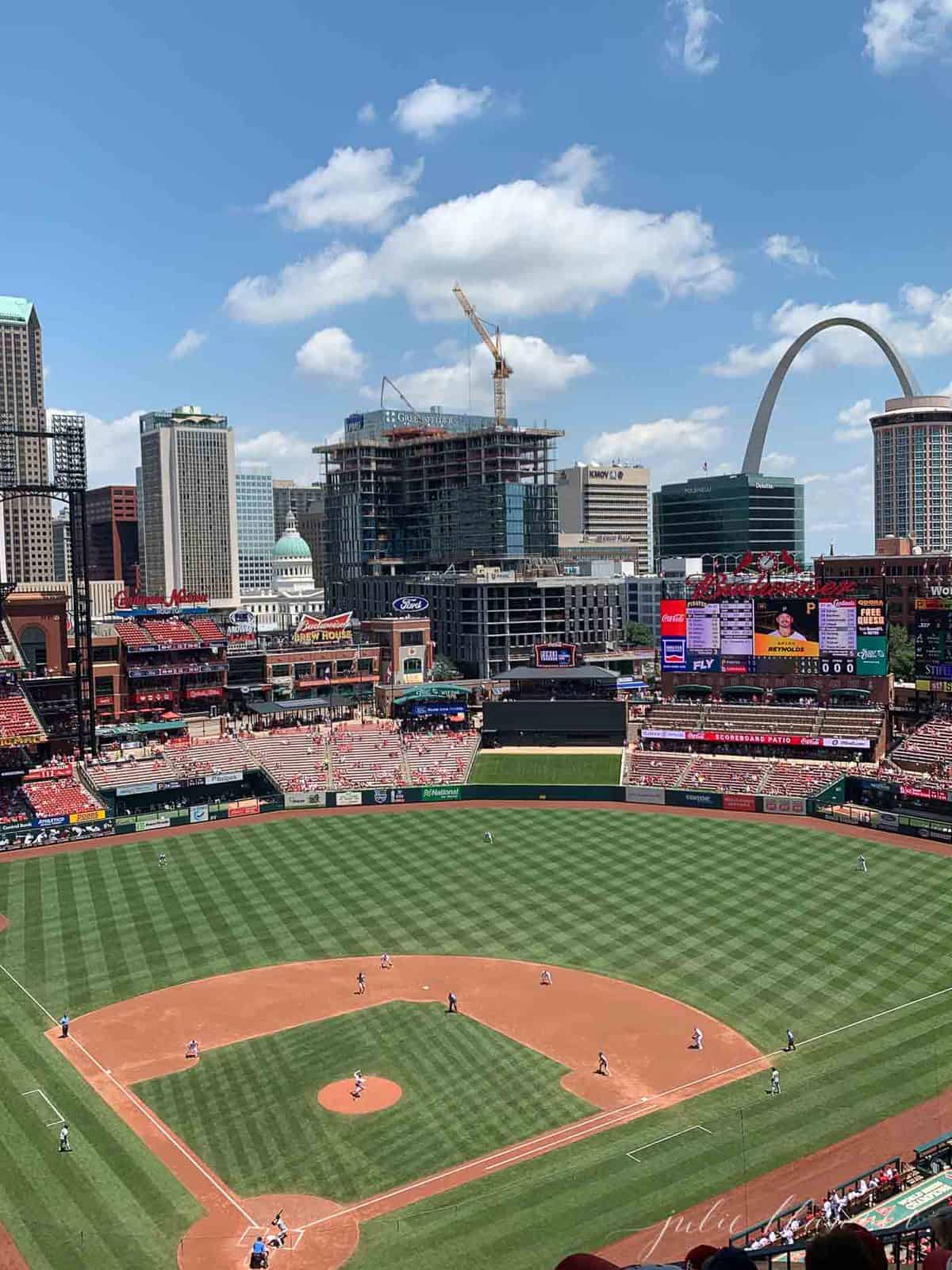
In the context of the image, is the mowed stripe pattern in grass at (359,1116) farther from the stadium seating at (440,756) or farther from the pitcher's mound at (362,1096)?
the stadium seating at (440,756)

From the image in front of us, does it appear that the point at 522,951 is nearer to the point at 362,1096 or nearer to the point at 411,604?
the point at 362,1096

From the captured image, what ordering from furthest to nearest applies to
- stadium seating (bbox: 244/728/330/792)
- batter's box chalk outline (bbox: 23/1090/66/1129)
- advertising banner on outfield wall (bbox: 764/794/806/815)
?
stadium seating (bbox: 244/728/330/792) → advertising banner on outfield wall (bbox: 764/794/806/815) → batter's box chalk outline (bbox: 23/1090/66/1129)

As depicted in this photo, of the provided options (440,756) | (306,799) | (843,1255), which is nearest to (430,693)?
(440,756)

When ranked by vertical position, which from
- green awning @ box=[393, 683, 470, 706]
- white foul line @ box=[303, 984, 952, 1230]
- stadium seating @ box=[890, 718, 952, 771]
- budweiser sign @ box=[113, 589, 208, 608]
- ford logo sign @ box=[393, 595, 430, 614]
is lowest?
white foul line @ box=[303, 984, 952, 1230]

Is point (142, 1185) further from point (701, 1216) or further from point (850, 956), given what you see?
point (850, 956)

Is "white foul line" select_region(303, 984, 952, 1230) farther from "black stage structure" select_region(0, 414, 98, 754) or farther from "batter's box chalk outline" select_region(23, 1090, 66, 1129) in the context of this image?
"black stage structure" select_region(0, 414, 98, 754)

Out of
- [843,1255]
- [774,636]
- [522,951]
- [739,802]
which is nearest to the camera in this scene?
[843,1255]

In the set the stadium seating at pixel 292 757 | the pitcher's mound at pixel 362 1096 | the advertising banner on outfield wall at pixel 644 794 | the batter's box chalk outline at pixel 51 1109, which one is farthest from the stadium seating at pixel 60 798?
the pitcher's mound at pixel 362 1096

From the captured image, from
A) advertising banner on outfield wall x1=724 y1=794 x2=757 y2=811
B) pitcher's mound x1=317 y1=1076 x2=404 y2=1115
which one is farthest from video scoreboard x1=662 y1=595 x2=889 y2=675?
pitcher's mound x1=317 y1=1076 x2=404 y2=1115
